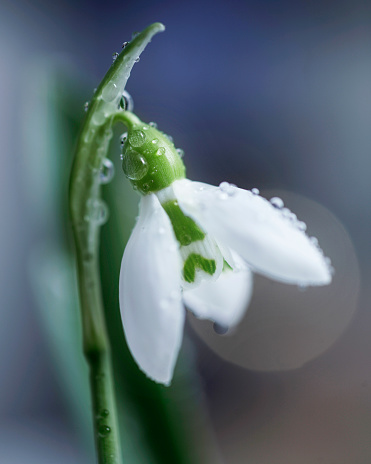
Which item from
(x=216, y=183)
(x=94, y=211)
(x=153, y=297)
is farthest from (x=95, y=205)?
(x=216, y=183)

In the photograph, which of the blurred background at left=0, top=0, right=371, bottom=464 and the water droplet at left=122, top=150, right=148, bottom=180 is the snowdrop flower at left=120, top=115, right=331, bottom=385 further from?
the blurred background at left=0, top=0, right=371, bottom=464

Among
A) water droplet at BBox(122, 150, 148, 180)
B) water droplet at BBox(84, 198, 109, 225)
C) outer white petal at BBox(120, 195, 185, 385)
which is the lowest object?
outer white petal at BBox(120, 195, 185, 385)

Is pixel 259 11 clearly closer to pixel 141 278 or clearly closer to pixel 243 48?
pixel 243 48

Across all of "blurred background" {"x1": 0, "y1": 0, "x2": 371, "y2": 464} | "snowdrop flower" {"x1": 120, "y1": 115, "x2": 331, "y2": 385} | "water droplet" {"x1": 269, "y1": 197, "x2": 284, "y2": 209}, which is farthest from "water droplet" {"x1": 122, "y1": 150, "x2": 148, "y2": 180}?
"blurred background" {"x1": 0, "y1": 0, "x2": 371, "y2": 464}

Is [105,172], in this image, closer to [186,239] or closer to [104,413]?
A: [186,239]

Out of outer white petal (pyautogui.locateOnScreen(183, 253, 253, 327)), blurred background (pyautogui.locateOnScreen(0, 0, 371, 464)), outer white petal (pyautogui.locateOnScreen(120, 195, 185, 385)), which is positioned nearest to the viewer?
outer white petal (pyautogui.locateOnScreen(120, 195, 185, 385))

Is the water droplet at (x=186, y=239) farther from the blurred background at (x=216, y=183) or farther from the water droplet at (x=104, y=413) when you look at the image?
the blurred background at (x=216, y=183)
